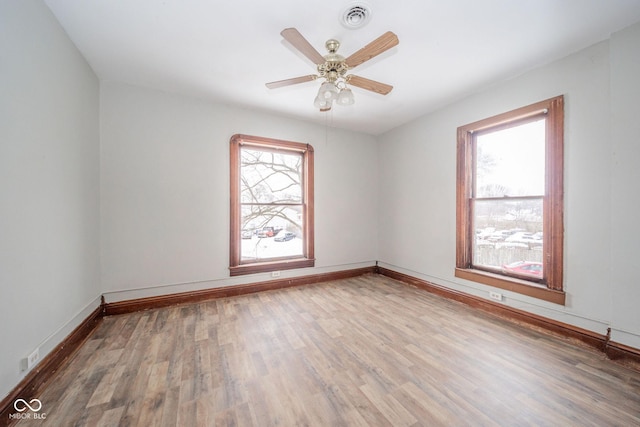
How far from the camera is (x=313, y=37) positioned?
1996 mm

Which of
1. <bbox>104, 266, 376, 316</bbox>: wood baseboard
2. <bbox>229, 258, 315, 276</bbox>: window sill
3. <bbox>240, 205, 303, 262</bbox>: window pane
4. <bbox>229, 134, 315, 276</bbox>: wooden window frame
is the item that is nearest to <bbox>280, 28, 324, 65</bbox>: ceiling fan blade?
<bbox>229, 134, 315, 276</bbox>: wooden window frame

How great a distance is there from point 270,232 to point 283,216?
1.12 feet

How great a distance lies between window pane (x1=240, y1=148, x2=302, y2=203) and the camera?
3.55m

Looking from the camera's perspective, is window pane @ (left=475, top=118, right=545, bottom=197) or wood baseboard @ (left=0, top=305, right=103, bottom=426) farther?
window pane @ (left=475, top=118, right=545, bottom=197)

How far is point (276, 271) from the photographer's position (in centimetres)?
365

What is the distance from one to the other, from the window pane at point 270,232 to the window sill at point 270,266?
0.14 metres

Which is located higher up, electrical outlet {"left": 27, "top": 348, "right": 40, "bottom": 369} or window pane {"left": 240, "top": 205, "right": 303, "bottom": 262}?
window pane {"left": 240, "top": 205, "right": 303, "bottom": 262}

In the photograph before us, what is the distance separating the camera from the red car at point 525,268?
2.47 m

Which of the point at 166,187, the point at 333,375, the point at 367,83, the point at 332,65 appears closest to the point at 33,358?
the point at 166,187

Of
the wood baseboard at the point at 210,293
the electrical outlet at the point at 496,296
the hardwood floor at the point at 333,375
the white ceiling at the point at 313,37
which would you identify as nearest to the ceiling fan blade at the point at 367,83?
the white ceiling at the point at 313,37

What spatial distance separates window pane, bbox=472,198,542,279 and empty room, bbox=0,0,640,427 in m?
0.02

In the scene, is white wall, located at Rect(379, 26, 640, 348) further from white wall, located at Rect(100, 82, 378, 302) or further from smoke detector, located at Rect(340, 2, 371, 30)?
white wall, located at Rect(100, 82, 378, 302)

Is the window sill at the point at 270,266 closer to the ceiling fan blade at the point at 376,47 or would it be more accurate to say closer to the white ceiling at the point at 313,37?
the white ceiling at the point at 313,37

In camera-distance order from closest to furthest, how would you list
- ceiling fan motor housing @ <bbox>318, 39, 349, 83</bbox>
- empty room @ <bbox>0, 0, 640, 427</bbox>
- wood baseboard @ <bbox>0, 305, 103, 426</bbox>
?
wood baseboard @ <bbox>0, 305, 103, 426</bbox>
empty room @ <bbox>0, 0, 640, 427</bbox>
ceiling fan motor housing @ <bbox>318, 39, 349, 83</bbox>
